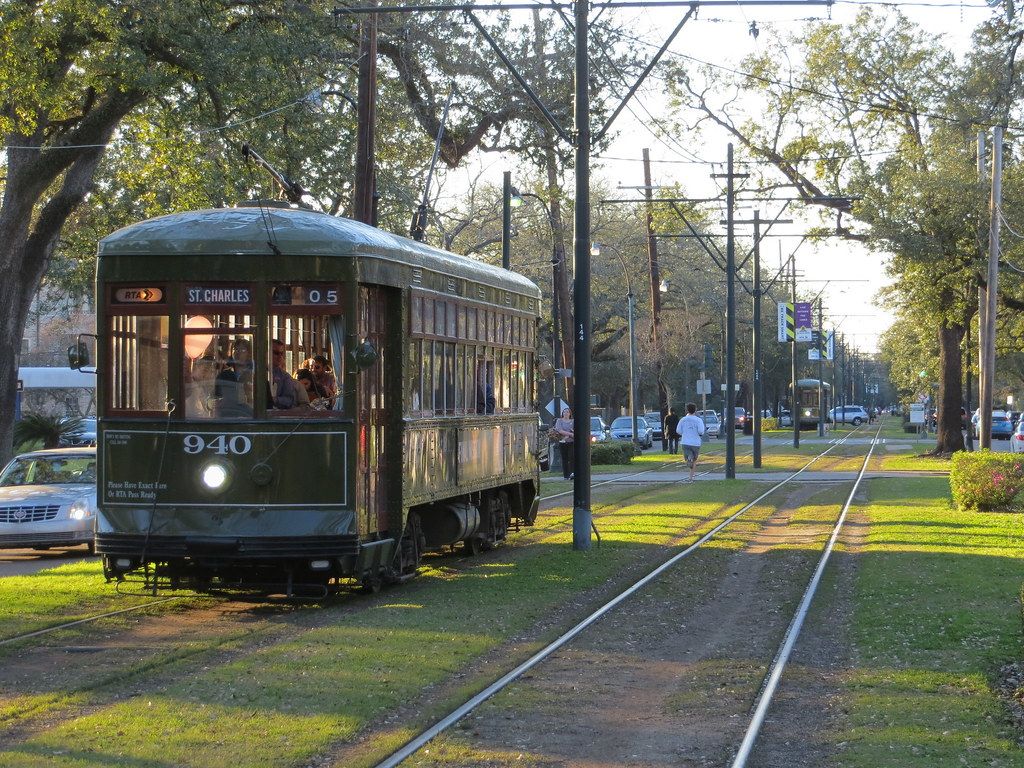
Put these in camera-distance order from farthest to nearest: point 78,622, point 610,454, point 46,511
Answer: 1. point 610,454
2. point 46,511
3. point 78,622

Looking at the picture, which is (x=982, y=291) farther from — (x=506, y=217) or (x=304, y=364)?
(x=304, y=364)

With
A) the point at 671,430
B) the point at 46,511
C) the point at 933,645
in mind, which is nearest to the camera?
the point at 933,645

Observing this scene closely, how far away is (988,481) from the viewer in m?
24.5

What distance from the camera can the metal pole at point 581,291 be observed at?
17.8 meters

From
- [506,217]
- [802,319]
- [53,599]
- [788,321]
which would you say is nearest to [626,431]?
[802,319]

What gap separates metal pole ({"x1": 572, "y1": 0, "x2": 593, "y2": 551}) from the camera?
17766 millimetres

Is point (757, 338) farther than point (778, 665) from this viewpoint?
Yes

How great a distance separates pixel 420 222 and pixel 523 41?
7.96 m

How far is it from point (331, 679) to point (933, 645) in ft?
15.3

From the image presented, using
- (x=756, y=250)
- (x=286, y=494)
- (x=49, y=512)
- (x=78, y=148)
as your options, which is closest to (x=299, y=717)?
(x=286, y=494)

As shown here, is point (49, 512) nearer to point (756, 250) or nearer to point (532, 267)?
point (756, 250)

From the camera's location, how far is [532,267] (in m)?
54.9

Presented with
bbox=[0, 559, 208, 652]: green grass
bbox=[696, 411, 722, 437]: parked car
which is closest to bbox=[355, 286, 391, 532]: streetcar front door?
bbox=[0, 559, 208, 652]: green grass

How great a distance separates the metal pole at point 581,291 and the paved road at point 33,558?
21.9 feet
